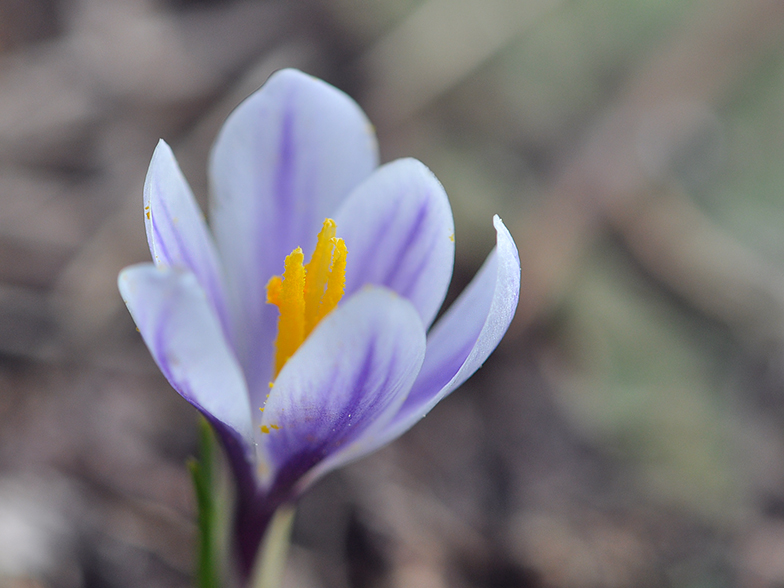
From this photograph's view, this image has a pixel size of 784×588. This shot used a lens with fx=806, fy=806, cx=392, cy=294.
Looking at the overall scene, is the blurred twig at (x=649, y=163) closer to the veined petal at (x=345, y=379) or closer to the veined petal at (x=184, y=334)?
the veined petal at (x=345, y=379)

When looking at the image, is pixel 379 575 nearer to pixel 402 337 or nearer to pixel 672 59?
pixel 402 337

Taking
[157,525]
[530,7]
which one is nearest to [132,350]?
[157,525]

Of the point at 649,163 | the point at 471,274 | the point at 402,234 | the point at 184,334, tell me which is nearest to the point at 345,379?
the point at 184,334

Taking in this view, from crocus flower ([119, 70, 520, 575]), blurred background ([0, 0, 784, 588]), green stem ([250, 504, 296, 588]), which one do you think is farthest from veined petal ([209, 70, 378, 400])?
blurred background ([0, 0, 784, 588])

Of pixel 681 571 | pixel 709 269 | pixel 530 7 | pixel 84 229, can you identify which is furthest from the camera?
pixel 530 7

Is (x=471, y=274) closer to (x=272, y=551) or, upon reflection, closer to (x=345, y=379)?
(x=272, y=551)
